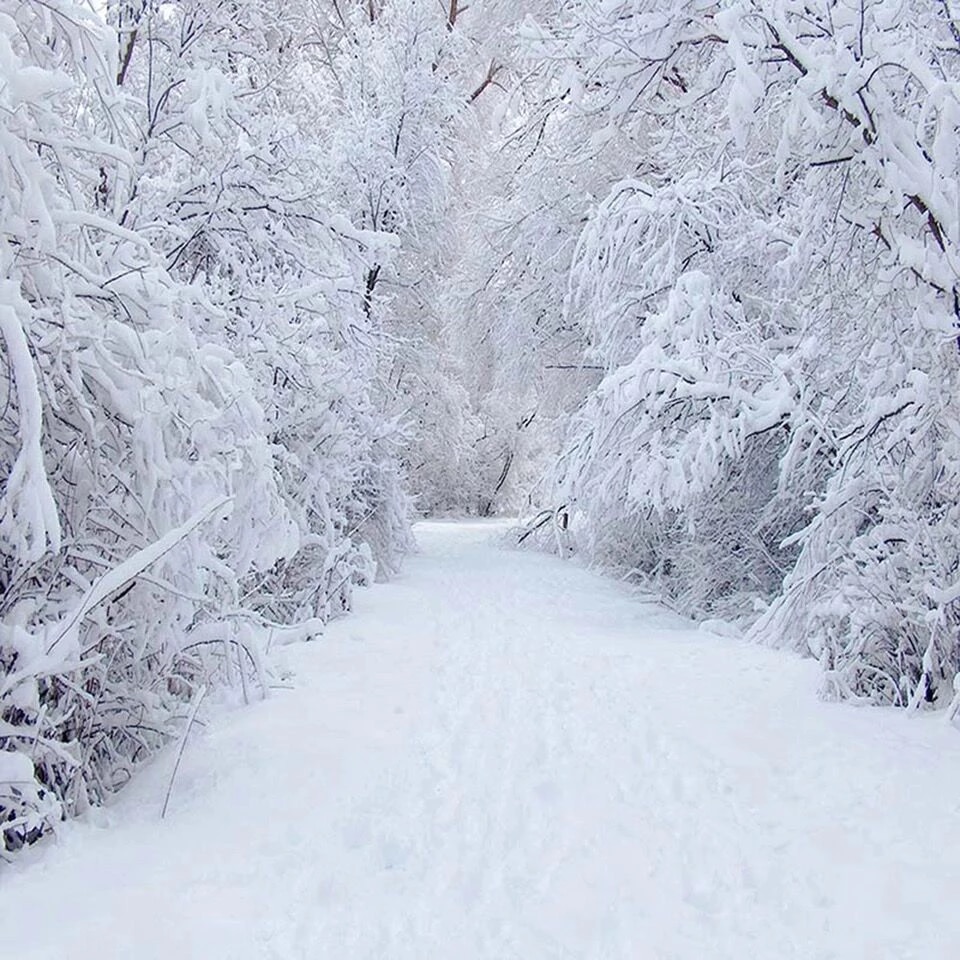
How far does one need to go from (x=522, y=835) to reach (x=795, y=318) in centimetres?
646

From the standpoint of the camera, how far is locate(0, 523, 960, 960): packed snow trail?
103 inches

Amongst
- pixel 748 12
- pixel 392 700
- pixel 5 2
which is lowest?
pixel 392 700

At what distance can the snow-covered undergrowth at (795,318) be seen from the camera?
3.99 metres

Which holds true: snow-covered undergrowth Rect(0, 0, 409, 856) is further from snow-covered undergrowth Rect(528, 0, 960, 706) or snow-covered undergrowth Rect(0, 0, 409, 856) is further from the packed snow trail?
snow-covered undergrowth Rect(528, 0, 960, 706)

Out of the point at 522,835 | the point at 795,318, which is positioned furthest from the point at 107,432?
the point at 795,318

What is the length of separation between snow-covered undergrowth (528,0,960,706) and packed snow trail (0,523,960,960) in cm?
96

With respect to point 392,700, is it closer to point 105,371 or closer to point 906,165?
point 105,371

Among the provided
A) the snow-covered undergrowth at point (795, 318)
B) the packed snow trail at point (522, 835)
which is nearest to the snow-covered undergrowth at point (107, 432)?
the packed snow trail at point (522, 835)

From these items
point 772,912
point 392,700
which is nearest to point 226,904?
point 772,912

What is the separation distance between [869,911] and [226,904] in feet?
6.68

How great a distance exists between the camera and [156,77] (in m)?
6.31

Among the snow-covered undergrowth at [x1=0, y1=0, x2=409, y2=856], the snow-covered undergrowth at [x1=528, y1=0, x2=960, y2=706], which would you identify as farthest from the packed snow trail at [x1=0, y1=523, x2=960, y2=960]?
the snow-covered undergrowth at [x1=528, y1=0, x2=960, y2=706]

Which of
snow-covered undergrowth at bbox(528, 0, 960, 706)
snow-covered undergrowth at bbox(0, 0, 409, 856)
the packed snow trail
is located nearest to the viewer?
the packed snow trail

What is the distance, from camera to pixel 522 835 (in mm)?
3410
